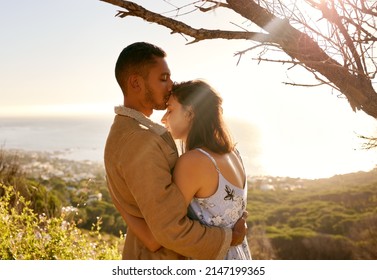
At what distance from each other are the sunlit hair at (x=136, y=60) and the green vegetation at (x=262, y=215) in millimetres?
2724

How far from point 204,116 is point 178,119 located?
0.15 meters

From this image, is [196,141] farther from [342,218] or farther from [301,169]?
[301,169]

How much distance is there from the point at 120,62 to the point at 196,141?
0.55 m

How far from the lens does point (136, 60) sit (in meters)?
2.26

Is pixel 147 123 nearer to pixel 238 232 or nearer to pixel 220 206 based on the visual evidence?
pixel 220 206

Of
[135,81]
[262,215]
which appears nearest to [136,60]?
[135,81]

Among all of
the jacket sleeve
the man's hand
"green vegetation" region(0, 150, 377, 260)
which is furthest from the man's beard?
"green vegetation" region(0, 150, 377, 260)

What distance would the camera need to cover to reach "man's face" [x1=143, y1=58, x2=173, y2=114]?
2.27 meters

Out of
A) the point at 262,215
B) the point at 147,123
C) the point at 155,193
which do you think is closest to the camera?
the point at 155,193

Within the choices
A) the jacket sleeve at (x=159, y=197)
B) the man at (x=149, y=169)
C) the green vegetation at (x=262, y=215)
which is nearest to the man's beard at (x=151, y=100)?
the man at (x=149, y=169)

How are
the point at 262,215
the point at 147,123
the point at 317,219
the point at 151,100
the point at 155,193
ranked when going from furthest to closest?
the point at 262,215, the point at 317,219, the point at 151,100, the point at 147,123, the point at 155,193

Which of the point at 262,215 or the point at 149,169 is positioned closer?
the point at 149,169

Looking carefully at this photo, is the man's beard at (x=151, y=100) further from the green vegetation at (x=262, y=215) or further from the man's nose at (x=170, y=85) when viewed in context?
the green vegetation at (x=262, y=215)
